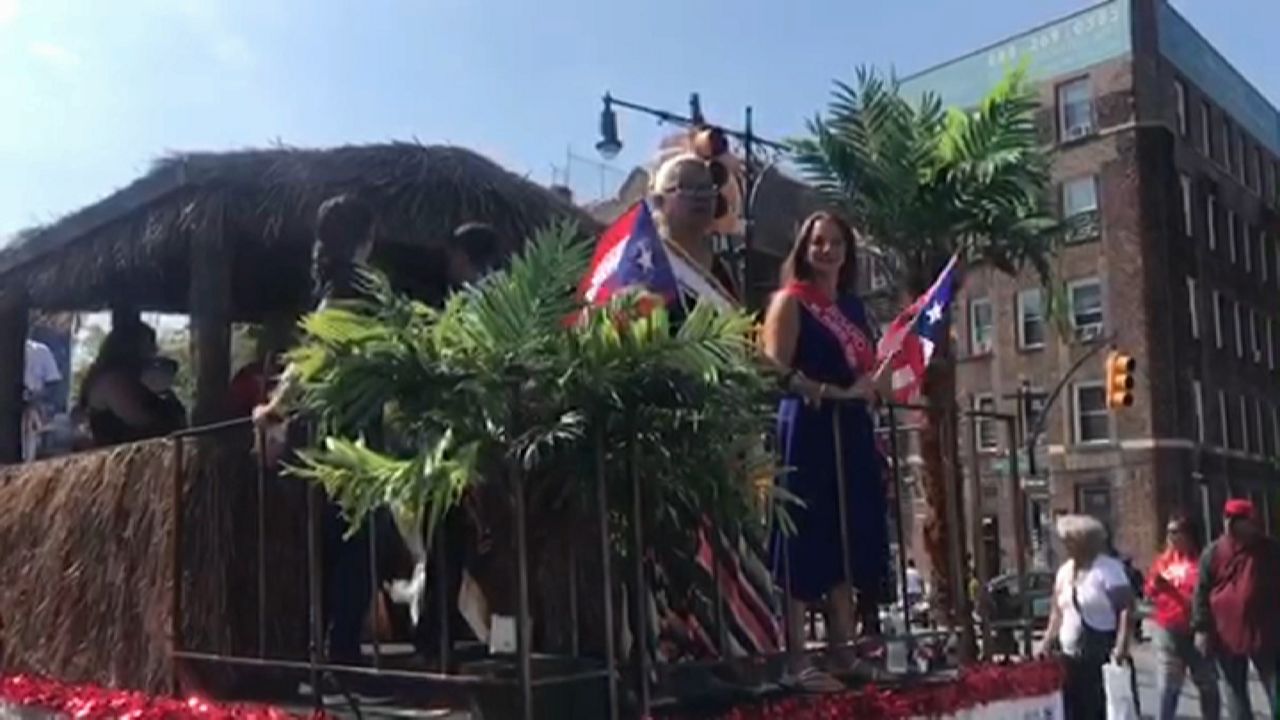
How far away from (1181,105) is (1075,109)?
370cm

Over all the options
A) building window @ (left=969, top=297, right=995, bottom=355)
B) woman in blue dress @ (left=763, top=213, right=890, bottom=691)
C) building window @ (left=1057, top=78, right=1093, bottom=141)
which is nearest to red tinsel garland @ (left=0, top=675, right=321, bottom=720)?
woman in blue dress @ (left=763, top=213, right=890, bottom=691)

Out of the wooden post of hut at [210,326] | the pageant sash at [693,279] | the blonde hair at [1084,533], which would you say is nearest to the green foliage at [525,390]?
the pageant sash at [693,279]

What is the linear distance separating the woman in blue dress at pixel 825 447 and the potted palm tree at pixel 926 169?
21.2 ft

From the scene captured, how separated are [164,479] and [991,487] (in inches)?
1381

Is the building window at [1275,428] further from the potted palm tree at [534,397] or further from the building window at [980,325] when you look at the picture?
the potted palm tree at [534,397]

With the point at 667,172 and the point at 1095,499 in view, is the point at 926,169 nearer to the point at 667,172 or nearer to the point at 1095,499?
the point at 667,172

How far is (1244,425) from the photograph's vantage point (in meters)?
43.3

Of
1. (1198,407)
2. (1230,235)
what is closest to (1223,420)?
(1198,407)

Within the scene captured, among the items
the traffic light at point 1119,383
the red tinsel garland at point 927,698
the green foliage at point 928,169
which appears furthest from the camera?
the traffic light at point 1119,383

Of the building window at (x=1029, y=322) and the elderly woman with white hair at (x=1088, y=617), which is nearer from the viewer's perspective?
the elderly woman with white hair at (x=1088, y=617)

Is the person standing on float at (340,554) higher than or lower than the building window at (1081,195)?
lower

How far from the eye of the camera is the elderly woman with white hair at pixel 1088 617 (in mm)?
9102

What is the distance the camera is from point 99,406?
7207 mm

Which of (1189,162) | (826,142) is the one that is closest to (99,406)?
(826,142)
